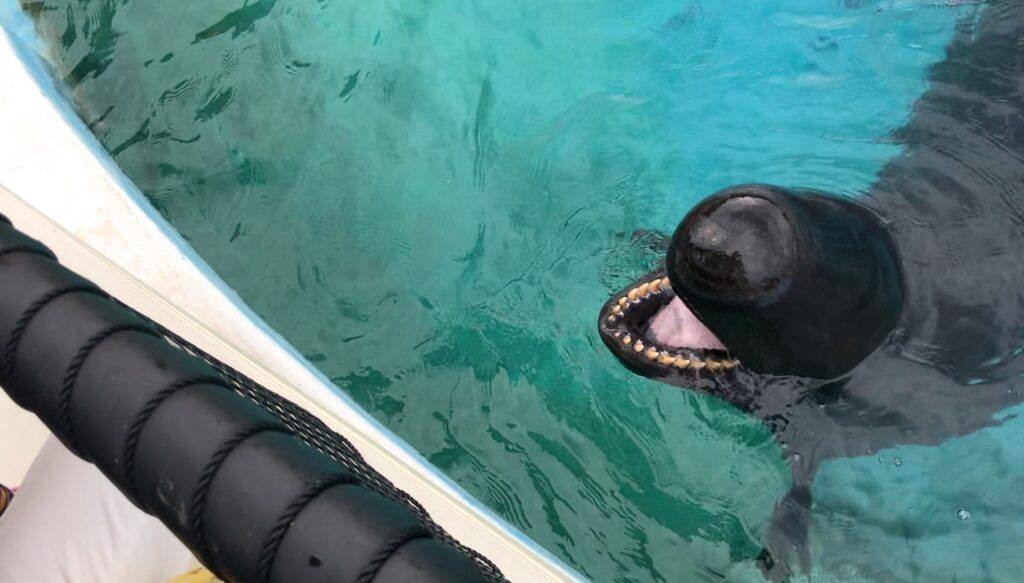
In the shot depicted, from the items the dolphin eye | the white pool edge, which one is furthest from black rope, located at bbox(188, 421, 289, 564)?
the white pool edge

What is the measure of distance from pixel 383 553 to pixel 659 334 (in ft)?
4.66

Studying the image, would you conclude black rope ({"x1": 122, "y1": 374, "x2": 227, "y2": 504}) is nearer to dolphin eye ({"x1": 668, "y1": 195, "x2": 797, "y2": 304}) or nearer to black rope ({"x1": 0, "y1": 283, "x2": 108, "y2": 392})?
black rope ({"x1": 0, "y1": 283, "x2": 108, "y2": 392})

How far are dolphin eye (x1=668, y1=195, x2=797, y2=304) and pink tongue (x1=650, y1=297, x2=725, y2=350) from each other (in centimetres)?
48

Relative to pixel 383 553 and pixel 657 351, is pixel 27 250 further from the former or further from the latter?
pixel 657 351

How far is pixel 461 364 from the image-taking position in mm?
4027

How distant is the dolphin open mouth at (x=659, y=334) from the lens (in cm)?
271

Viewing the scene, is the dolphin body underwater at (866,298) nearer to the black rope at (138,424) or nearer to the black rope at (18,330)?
the black rope at (138,424)

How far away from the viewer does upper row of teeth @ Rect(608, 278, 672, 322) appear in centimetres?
285

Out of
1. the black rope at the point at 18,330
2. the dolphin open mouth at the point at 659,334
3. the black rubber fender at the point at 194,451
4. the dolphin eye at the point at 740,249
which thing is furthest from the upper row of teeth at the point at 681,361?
the black rope at the point at 18,330

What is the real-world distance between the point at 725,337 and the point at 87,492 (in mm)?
2003

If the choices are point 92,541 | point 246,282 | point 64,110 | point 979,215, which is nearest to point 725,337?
point 979,215

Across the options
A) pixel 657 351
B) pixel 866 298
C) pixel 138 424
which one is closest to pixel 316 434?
pixel 138 424

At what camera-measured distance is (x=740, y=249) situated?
214 cm

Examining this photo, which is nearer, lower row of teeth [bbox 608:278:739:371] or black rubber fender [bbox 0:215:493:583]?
black rubber fender [bbox 0:215:493:583]
